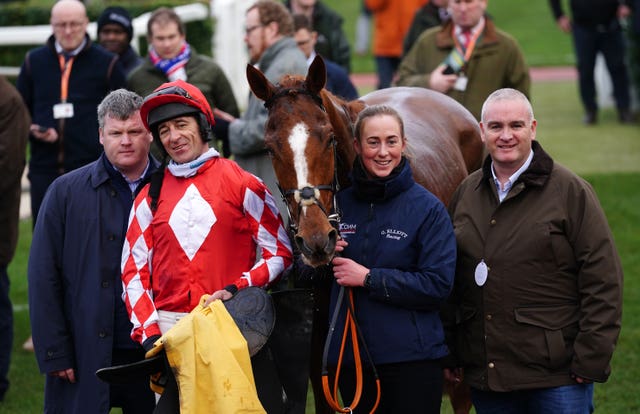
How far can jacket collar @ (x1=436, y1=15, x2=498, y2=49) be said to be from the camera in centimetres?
852

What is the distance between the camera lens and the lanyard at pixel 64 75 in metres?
8.10

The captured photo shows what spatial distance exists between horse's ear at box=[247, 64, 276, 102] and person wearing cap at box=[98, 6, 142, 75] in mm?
4387

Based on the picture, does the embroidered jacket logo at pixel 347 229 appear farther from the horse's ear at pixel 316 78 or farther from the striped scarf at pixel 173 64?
the striped scarf at pixel 173 64

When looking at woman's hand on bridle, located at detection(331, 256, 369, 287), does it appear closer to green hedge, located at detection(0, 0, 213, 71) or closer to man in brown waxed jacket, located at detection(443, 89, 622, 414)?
man in brown waxed jacket, located at detection(443, 89, 622, 414)

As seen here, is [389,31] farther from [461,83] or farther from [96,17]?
[461,83]

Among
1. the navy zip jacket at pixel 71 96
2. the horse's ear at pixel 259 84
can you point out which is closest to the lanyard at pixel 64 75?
the navy zip jacket at pixel 71 96

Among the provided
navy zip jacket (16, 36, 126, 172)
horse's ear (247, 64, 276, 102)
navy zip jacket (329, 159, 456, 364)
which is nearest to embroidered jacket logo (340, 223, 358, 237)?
navy zip jacket (329, 159, 456, 364)

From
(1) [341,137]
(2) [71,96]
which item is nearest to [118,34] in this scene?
(2) [71,96]

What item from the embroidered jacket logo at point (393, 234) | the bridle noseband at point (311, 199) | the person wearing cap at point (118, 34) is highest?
the person wearing cap at point (118, 34)

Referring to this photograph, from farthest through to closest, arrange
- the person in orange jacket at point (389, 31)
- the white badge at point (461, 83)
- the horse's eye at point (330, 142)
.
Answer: the person in orange jacket at point (389, 31), the white badge at point (461, 83), the horse's eye at point (330, 142)

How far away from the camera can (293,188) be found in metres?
4.58

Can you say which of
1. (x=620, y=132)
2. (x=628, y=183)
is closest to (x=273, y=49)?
(x=628, y=183)

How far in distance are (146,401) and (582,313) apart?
1941 millimetres

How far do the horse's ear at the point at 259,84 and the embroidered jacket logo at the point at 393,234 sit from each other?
31.6 inches
